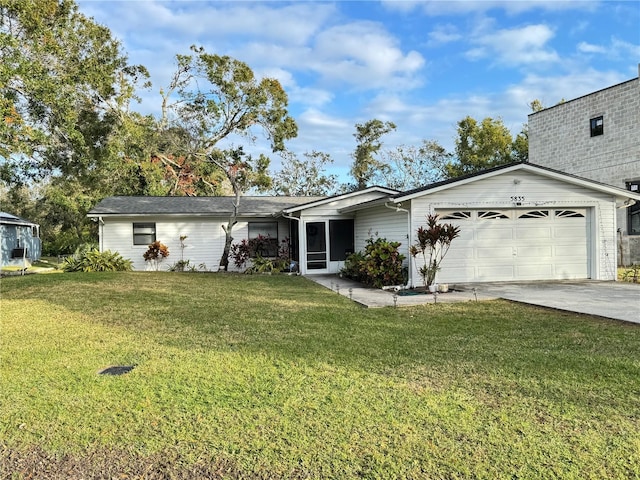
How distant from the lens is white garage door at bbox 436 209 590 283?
12133 mm

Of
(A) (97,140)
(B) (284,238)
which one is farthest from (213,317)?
(A) (97,140)

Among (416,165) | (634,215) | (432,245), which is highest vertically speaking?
(416,165)

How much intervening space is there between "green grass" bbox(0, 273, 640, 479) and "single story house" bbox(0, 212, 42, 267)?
55.5 ft

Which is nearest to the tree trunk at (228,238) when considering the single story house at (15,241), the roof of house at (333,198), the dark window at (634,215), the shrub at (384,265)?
the roof of house at (333,198)

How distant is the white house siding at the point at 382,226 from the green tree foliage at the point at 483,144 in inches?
735

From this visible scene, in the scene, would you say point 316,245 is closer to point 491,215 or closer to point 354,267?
point 354,267

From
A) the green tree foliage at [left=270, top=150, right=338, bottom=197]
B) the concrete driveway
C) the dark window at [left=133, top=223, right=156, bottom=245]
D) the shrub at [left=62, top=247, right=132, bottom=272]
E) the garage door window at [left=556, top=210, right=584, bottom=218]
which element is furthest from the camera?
the green tree foliage at [left=270, top=150, right=338, bottom=197]

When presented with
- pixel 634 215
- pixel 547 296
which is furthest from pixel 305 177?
pixel 547 296

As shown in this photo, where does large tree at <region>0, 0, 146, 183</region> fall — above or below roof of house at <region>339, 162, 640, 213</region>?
above

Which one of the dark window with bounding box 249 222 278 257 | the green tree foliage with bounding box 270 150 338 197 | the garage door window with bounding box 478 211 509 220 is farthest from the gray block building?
the green tree foliage with bounding box 270 150 338 197

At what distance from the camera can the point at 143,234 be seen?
1753cm

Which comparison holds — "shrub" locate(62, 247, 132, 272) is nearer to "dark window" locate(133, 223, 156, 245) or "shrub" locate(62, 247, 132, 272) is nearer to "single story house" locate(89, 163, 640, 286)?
"dark window" locate(133, 223, 156, 245)

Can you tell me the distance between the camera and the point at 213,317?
779 cm

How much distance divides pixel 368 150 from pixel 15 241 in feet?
78.0
